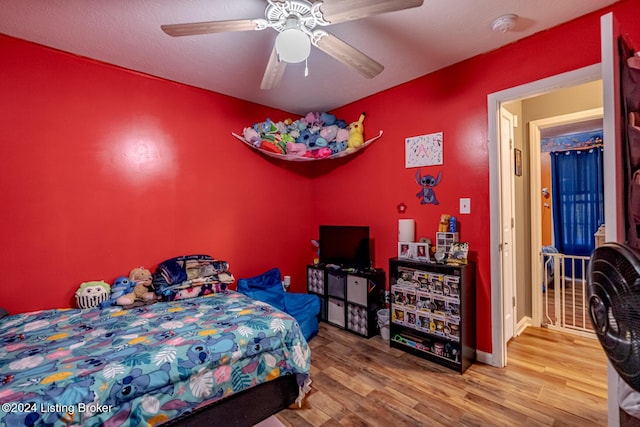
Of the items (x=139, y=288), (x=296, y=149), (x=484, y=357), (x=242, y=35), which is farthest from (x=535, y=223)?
(x=139, y=288)

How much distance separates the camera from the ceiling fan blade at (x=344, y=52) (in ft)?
5.41

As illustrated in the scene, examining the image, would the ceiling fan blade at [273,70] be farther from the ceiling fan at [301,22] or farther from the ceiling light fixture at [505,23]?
the ceiling light fixture at [505,23]

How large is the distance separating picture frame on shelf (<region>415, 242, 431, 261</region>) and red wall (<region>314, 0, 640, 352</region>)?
0.78 ft

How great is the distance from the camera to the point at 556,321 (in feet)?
10.4

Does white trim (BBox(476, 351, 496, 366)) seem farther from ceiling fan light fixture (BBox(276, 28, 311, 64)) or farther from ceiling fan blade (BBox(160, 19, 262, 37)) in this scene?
ceiling fan blade (BBox(160, 19, 262, 37))

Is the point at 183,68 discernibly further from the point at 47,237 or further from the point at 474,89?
the point at 474,89

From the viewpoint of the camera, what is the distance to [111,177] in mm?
2467

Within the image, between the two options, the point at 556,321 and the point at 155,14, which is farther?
the point at 556,321

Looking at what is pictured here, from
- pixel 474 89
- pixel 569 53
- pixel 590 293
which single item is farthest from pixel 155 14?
pixel 569 53

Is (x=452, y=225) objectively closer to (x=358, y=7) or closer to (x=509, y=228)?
(x=509, y=228)

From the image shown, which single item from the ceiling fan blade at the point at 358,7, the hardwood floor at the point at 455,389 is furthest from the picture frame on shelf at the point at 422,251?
the ceiling fan blade at the point at 358,7

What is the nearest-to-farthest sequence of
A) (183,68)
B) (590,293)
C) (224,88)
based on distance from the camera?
(590,293)
(183,68)
(224,88)

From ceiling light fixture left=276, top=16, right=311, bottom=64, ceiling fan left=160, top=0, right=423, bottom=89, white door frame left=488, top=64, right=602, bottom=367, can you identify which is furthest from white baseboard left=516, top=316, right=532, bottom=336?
ceiling light fixture left=276, top=16, right=311, bottom=64

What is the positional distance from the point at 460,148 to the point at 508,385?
1.87 metres
